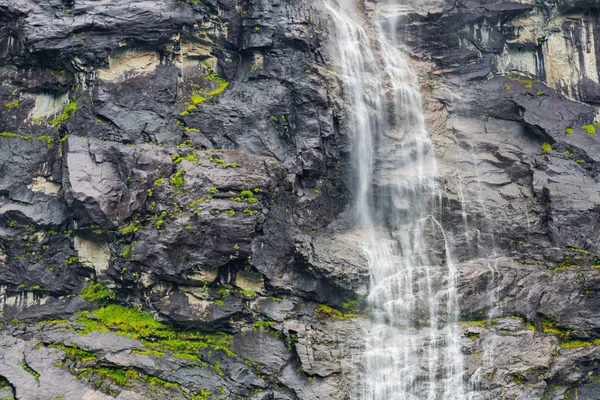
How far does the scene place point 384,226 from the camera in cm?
1942

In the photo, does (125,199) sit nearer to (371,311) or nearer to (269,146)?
(269,146)

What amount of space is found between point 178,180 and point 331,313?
17.6 feet

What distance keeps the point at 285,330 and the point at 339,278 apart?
6.84 feet

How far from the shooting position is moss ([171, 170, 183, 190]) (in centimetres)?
1682

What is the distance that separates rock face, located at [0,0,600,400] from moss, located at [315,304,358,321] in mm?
119

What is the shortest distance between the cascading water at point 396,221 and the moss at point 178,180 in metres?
5.49

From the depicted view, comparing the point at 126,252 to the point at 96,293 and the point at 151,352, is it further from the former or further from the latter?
the point at 151,352

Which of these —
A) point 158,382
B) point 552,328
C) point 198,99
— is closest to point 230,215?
point 158,382

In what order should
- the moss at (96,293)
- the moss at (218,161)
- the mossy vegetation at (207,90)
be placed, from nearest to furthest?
the moss at (96,293)
the moss at (218,161)
the mossy vegetation at (207,90)

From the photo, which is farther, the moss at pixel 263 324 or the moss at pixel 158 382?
the moss at pixel 263 324

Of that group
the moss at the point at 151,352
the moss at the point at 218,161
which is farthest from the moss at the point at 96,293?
the moss at the point at 218,161

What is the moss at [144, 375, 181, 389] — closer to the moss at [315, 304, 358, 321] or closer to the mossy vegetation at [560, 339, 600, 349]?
the moss at [315, 304, 358, 321]

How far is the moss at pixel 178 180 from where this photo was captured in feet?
55.2

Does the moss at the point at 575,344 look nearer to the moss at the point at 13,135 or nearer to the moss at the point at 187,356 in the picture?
the moss at the point at 187,356
